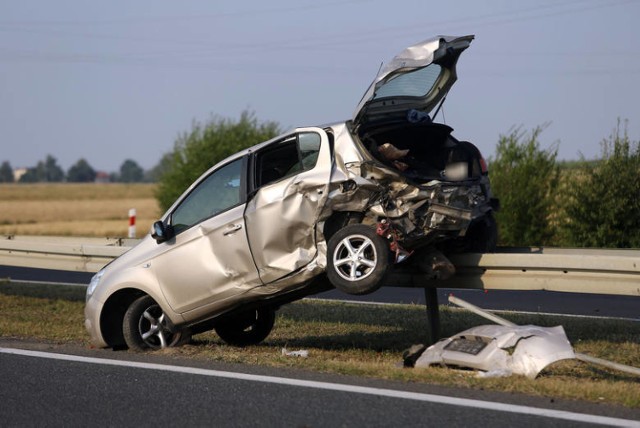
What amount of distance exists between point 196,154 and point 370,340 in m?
26.2

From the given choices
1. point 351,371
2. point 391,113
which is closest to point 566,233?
point 391,113

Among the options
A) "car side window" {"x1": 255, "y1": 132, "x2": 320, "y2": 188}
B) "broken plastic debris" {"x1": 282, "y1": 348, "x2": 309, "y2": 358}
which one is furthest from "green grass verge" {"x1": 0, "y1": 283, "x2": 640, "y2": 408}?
"car side window" {"x1": 255, "y1": 132, "x2": 320, "y2": 188}

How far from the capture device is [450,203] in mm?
8680

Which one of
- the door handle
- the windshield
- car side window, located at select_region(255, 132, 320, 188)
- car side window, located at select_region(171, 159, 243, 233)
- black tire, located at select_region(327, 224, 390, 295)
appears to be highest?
the windshield

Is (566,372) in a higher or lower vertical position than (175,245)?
lower

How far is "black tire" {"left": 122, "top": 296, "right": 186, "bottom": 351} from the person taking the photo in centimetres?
963

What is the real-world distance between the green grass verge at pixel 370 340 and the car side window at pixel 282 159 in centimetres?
161

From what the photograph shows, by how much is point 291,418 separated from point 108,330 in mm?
4020

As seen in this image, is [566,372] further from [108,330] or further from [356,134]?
[108,330]

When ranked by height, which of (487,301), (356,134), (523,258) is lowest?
(487,301)

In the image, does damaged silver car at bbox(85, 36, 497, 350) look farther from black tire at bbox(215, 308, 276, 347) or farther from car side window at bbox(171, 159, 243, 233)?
black tire at bbox(215, 308, 276, 347)

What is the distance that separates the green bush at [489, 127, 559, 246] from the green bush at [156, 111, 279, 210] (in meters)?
12.5

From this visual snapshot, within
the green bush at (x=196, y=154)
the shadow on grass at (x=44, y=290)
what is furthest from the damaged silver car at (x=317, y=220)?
the green bush at (x=196, y=154)

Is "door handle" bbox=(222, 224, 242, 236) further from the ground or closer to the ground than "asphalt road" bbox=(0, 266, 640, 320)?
further from the ground
